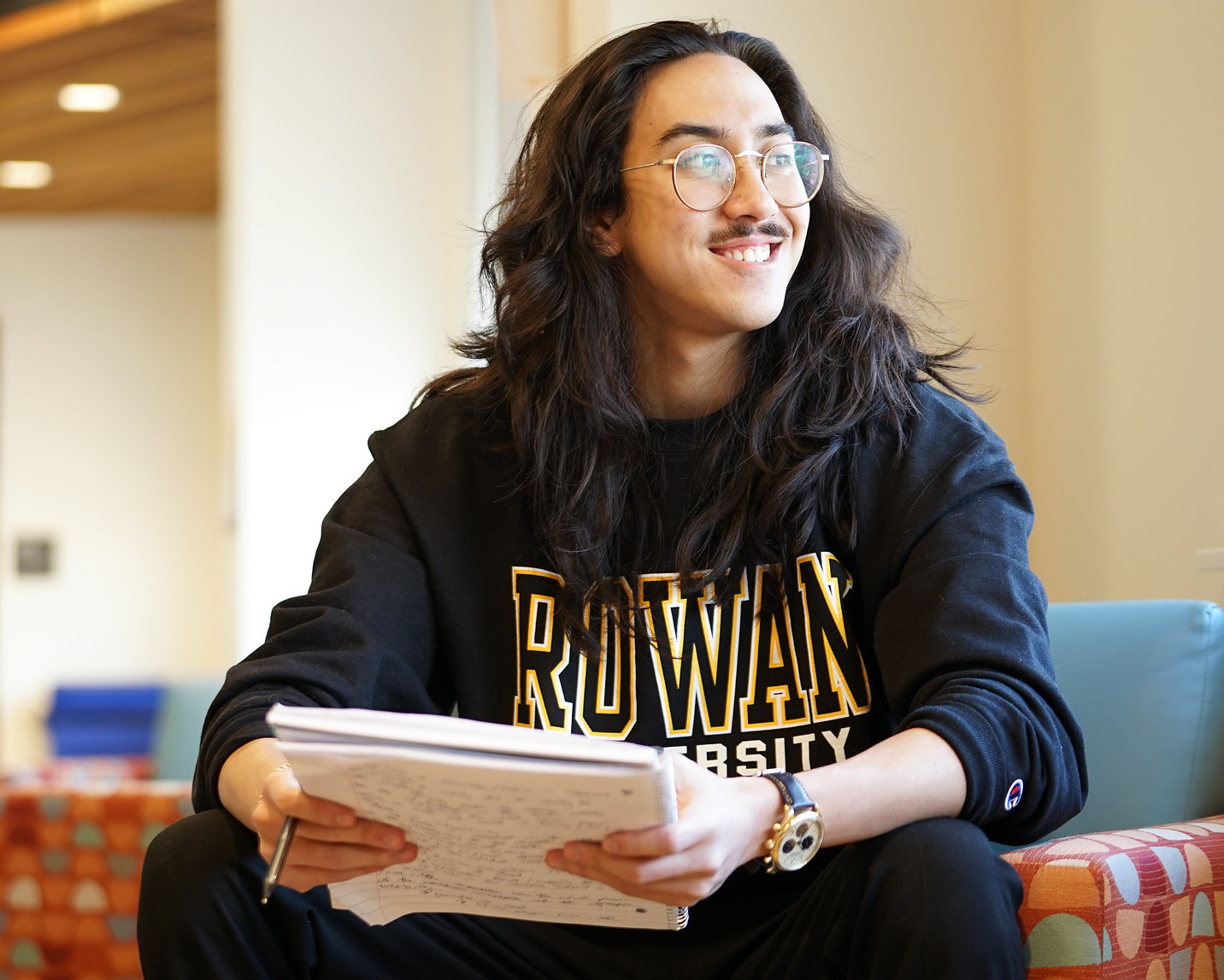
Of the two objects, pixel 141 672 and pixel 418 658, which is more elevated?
pixel 418 658

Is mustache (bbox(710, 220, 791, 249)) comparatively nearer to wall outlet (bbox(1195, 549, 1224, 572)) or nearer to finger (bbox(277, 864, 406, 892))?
wall outlet (bbox(1195, 549, 1224, 572))

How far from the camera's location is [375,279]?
4.05 m

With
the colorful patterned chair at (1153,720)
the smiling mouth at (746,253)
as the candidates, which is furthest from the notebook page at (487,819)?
the smiling mouth at (746,253)

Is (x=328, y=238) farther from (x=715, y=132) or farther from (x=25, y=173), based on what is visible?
(x=25, y=173)

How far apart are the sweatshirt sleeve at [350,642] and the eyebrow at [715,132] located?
1.73ft

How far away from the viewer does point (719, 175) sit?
4.88ft

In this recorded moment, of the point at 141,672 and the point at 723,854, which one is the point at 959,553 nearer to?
the point at 723,854

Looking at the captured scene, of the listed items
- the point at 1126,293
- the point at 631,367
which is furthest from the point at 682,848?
the point at 1126,293

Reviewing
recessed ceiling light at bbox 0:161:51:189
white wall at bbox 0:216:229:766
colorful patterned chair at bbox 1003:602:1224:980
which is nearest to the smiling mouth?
colorful patterned chair at bbox 1003:602:1224:980

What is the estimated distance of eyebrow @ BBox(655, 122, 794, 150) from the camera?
1.51 m

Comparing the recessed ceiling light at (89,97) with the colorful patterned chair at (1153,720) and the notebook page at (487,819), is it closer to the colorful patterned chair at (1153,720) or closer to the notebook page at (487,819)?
the colorful patterned chair at (1153,720)

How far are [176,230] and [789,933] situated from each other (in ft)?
22.6

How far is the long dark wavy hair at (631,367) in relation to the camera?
53.9 inches

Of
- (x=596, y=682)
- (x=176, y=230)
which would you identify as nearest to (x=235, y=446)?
(x=596, y=682)
